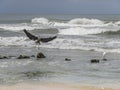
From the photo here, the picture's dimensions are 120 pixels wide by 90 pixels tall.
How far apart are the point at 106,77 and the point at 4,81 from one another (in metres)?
2.97

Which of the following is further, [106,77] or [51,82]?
[106,77]

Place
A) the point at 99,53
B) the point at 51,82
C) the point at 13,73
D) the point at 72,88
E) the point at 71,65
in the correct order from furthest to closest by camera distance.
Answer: the point at 99,53 < the point at 71,65 < the point at 13,73 < the point at 51,82 < the point at 72,88

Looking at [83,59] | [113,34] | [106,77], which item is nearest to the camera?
[106,77]

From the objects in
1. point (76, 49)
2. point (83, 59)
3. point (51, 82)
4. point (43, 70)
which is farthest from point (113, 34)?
point (51, 82)

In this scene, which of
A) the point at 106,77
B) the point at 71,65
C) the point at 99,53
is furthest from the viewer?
the point at 99,53

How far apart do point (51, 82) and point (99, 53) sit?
7.73 meters

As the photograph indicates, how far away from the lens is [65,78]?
1142 centimetres

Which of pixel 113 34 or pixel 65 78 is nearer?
pixel 65 78

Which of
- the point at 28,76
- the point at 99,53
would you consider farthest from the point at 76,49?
the point at 28,76

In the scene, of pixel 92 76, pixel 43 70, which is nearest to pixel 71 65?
pixel 43 70

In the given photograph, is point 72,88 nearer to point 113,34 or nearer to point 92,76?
point 92,76

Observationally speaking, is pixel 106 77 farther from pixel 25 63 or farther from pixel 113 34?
pixel 113 34

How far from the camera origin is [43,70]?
1295 cm

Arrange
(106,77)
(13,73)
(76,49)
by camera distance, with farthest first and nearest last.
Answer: (76,49), (13,73), (106,77)
